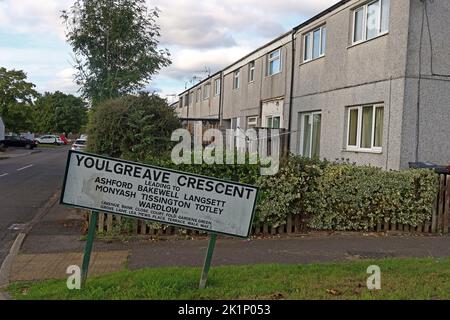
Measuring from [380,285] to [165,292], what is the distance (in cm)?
231

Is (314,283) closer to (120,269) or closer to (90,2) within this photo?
(120,269)

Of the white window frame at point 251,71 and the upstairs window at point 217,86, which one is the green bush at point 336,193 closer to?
the white window frame at point 251,71

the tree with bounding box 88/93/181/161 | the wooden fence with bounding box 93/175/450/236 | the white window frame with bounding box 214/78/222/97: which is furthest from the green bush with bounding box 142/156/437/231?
the white window frame with bounding box 214/78/222/97

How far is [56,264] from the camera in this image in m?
6.68

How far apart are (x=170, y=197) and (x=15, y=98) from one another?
174 feet

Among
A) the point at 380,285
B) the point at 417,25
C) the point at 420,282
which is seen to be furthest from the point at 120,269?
the point at 417,25

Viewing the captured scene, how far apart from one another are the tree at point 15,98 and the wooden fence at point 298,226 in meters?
48.1

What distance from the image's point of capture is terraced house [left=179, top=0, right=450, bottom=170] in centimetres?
1067

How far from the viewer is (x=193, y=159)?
859 cm

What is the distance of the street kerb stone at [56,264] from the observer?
6.13 metres

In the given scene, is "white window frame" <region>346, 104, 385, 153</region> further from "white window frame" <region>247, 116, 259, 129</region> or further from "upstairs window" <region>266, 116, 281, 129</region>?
"white window frame" <region>247, 116, 259, 129</region>

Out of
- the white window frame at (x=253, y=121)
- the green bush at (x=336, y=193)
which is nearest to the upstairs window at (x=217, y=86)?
the white window frame at (x=253, y=121)

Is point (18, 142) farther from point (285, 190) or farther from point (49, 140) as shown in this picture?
point (285, 190)

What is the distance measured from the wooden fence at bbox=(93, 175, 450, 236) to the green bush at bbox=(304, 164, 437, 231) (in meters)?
0.16
